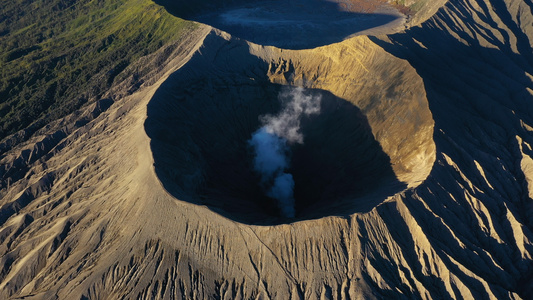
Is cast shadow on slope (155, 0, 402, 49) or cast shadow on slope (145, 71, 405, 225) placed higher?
cast shadow on slope (145, 71, 405, 225)

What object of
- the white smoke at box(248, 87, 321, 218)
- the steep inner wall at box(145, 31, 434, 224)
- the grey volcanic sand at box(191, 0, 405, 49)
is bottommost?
the grey volcanic sand at box(191, 0, 405, 49)

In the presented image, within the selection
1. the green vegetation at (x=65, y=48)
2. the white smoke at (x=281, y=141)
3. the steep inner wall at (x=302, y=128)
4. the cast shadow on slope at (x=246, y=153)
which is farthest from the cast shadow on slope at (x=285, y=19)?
the cast shadow on slope at (x=246, y=153)

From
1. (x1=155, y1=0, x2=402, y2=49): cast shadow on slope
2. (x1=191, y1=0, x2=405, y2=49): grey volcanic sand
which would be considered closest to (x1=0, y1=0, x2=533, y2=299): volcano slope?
(x1=191, y1=0, x2=405, y2=49): grey volcanic sand

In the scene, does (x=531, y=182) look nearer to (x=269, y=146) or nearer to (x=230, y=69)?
(x=269, y=146)

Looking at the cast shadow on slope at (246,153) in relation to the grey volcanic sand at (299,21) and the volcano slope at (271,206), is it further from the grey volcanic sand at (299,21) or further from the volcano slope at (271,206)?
the grey volcanic sand at (299,21)

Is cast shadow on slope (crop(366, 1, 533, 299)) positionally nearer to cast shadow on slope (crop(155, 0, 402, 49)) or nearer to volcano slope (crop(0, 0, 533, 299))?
volcano slope (crop(0, 0, 533, 299))

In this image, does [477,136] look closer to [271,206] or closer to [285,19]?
[271,206]

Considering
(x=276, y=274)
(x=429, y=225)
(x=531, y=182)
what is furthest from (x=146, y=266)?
(x=531, y=182)

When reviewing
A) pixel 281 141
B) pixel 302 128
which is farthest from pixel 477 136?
pixel 281 141
